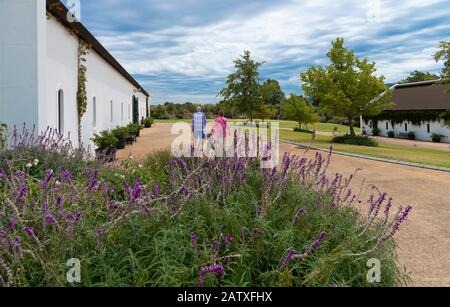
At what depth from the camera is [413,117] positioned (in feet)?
133

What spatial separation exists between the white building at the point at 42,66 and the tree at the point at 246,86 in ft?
58.3

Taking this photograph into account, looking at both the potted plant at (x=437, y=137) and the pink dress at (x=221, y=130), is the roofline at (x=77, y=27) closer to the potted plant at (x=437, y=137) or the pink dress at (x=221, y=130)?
the pink dress at (x=221, y=130)

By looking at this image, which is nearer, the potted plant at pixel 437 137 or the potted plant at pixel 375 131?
the potted plant at pixel 437 137

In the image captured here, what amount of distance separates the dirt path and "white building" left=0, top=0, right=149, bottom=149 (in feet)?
24.3

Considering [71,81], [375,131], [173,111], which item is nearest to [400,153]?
[71,81]

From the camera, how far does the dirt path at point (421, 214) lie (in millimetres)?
4520

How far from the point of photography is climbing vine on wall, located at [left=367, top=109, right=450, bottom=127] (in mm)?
38094

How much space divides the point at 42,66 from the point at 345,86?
2156 centimetres

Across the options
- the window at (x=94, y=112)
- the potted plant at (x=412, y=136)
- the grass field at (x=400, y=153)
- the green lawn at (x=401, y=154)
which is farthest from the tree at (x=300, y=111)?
the window at (x=94, y=112)

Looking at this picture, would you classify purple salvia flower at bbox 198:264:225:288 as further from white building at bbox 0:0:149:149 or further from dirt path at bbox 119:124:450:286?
white building at bbox 0:0:149:149

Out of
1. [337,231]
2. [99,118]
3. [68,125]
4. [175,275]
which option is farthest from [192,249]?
[99,118]

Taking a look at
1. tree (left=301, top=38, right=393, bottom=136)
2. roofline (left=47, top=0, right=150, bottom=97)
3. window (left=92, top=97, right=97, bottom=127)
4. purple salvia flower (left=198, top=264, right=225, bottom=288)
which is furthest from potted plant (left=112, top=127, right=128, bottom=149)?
purple salvia flower (left=198, top=264, right=225, bottom=288)
